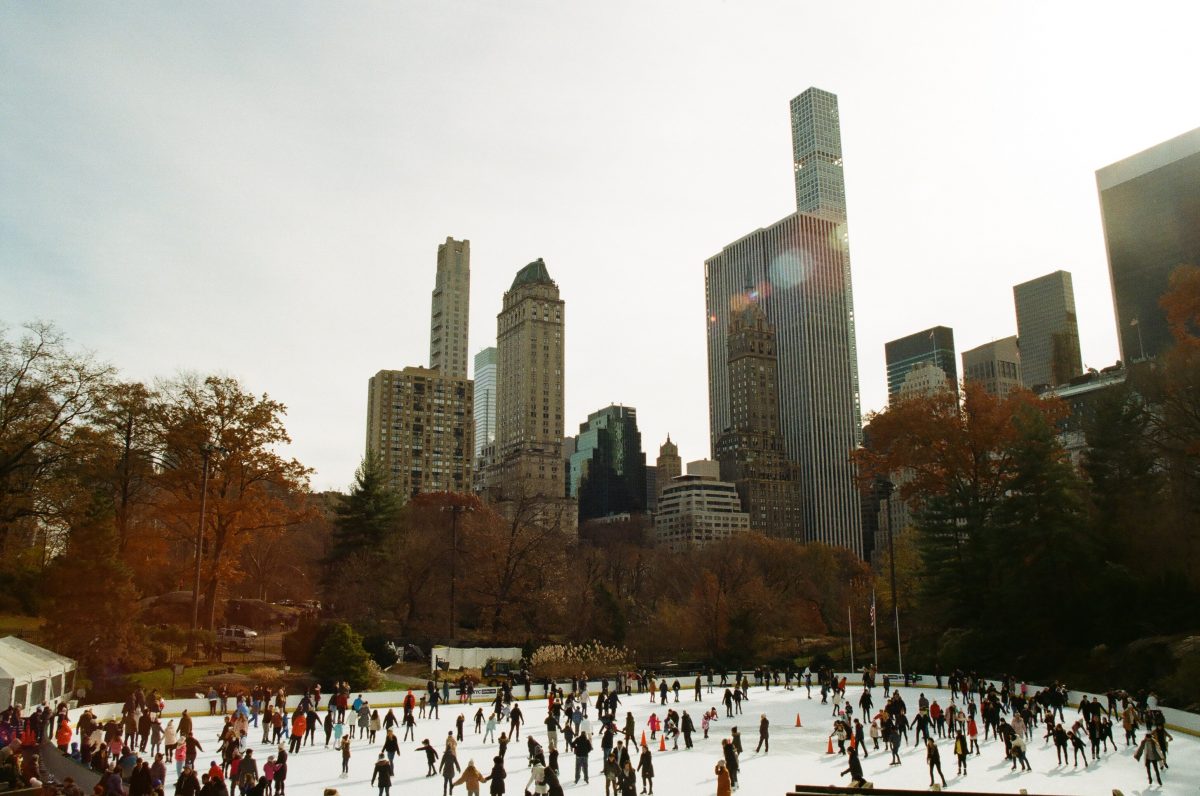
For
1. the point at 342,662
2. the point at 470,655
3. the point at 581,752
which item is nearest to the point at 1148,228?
the point at 470,655

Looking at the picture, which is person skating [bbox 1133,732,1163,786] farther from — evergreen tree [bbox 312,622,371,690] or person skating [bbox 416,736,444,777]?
evergreen tree [bbox 312,622,371,690]

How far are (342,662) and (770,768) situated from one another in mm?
21866

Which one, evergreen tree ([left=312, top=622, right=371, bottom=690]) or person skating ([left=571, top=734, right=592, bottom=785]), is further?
evergreen tree ([left=312, top=622, right=371, bottom=690])

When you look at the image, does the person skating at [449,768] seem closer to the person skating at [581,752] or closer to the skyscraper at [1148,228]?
Answer: the person skating at [581,752]

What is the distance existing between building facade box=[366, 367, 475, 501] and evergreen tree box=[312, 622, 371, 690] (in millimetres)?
138127

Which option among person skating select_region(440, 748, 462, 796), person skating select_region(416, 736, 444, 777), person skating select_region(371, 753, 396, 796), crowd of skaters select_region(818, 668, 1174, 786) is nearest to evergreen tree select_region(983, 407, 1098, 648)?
crowd of skaters select_region(818, 668, 1174, 786)

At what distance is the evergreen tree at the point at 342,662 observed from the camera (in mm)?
40125

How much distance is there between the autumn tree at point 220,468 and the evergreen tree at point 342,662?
7187 mm

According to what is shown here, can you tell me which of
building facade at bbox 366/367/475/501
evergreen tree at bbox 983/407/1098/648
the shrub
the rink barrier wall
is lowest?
the rink barrier wall

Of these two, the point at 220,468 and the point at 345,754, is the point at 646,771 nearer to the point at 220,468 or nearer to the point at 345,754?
the point at 345,754

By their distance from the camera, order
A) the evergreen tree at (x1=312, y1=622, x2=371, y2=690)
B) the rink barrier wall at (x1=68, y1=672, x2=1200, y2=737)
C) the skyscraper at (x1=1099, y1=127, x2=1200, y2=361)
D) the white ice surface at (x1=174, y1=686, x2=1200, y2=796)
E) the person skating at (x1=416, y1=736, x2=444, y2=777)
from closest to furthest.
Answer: the white ice surface at (x1=174, y1=686, x2=1200, y2=796), the person skating at (x1=416, y1=736, x2=444, y2=777), the rink barrier wall at (x1=68, y1=672, x2=1200, y2=737), the evergreen tree at (x1=312, y1=622, x2=371, y2=690), the skyscraper at (x1=1099, y1=127, x2=1200, y2=361)

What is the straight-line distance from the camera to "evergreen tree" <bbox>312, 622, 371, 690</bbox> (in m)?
40.1

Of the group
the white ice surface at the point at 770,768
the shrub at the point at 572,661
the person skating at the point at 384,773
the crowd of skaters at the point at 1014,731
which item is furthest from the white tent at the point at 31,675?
the crowd of skaters at the point at 1014,731

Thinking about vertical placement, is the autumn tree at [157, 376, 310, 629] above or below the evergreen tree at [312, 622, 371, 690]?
above
